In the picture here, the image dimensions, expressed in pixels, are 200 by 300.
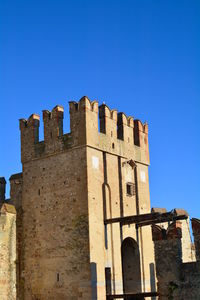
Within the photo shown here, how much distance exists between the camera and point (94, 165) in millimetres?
24359

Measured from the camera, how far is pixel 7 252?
2453 cm

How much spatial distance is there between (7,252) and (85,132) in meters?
6.49

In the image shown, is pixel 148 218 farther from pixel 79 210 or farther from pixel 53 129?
pixel 53 129

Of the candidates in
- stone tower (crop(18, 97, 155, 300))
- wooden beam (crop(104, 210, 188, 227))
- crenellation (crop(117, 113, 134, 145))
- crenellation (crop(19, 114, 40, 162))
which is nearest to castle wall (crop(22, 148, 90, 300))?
stone tower (crop(18, 97, 155, 300))

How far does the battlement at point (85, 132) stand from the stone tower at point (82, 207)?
0.05 meters

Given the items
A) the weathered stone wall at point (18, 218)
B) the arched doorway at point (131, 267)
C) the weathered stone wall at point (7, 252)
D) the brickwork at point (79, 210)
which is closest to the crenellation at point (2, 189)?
the brickwork at point (79, 210)

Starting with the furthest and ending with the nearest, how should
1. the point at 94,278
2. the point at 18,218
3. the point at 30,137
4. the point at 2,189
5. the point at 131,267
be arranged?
the point at 2,189
the point at 30,137
the point at 18,218
the point at 131,267
the point at 94,278

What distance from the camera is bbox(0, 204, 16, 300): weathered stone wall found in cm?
2386

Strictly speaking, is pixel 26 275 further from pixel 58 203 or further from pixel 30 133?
pixel 30 133

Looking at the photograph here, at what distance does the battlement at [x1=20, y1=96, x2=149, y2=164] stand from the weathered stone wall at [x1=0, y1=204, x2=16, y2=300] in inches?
115

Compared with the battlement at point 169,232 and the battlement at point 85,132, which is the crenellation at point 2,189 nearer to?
the battlement at point 85,132

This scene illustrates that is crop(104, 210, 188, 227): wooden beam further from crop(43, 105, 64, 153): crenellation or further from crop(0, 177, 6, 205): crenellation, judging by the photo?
crop(0, 177, 6, 205): crenellation


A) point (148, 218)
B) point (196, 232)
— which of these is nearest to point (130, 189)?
point (148, 218)

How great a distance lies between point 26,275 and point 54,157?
5637 millimetres
